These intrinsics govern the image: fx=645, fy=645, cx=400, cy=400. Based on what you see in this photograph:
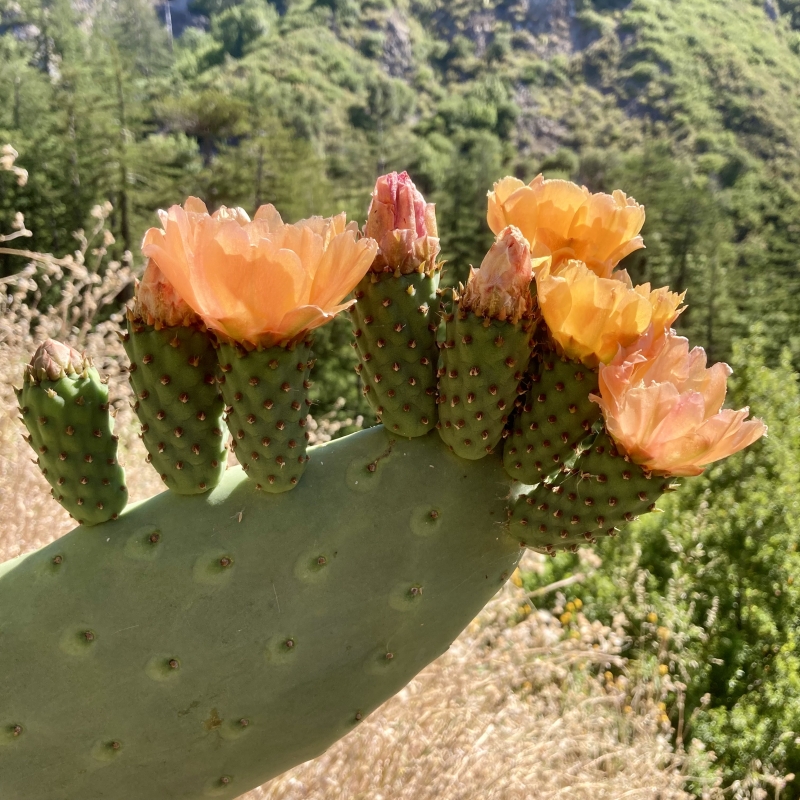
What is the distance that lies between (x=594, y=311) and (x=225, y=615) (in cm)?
68

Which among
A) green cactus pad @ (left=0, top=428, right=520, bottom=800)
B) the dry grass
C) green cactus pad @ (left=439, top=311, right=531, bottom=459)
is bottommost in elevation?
the dry grass

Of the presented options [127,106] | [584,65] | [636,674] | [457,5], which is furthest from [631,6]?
[636,674]

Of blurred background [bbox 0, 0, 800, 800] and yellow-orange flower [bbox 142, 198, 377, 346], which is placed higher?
yellow-orange flower [bbox 142, 198, 377, 346]

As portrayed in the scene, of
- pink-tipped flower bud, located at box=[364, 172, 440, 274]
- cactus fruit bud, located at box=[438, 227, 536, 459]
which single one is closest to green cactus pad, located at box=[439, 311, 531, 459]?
cactus fruit bud, located at box=[438, 227, 536, 459]

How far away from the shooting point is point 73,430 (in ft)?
3.02

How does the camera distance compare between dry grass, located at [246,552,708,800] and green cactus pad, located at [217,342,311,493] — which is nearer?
green cactus pad, located at [217,342,311,493]

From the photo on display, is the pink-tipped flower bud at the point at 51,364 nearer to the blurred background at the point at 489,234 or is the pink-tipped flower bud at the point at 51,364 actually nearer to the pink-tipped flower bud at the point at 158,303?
the pink-tipped flower bud at the point at 158,303

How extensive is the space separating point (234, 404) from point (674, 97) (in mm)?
55899

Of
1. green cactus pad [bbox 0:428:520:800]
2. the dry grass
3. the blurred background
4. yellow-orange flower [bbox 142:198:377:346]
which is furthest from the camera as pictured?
the blurred background

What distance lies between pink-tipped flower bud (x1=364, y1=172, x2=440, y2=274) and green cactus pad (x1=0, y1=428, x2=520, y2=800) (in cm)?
28

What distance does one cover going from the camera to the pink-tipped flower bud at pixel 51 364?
90 cm

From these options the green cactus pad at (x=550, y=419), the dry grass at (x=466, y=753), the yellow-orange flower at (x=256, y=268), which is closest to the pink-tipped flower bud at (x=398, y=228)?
the yellow-orange flower at (x=256, y=268)

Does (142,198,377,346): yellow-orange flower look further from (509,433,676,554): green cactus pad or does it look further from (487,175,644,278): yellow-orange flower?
(509,433,676,554): green cactus pad

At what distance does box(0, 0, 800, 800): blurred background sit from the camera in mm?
2516
